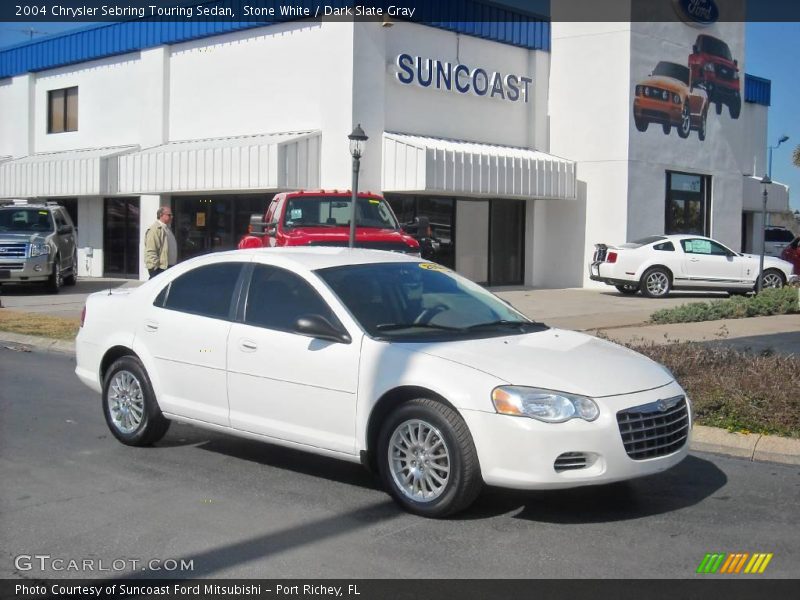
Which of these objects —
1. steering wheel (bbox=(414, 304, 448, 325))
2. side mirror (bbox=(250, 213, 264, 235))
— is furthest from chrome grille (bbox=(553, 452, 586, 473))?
side mirror (bbox=(250, 213, 264, 235))

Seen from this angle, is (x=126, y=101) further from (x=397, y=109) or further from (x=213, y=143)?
(x=397, y=109)

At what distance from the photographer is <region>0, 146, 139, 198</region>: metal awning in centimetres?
2659

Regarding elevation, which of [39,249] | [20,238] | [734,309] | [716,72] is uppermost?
[716,72]

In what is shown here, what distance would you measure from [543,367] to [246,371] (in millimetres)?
2104

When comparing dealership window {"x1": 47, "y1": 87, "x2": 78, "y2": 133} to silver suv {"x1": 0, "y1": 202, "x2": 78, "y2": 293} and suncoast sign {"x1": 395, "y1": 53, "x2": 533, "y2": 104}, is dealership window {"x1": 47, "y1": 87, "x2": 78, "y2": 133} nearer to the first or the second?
silver suv {"x1": 0, "y1": 202, "x2": 78, "y2": 293}

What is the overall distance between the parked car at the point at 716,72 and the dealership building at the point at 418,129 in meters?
0.06

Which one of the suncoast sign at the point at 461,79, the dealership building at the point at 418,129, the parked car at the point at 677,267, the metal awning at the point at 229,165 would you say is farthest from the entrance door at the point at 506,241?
the metal awning at the point at 229,165

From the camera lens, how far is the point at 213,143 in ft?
78.0

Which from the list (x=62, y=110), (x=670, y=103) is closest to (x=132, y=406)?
Result: (x=670, y=103)

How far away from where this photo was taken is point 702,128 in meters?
27.6

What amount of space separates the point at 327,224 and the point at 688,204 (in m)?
14.2

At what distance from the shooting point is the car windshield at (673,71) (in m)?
26.0

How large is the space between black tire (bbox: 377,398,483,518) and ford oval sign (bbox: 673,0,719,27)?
77.1ft

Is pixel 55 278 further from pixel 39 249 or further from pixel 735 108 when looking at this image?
pixel 735 108
